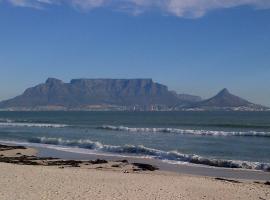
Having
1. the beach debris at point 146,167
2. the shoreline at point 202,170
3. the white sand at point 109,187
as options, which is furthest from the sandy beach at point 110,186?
the shoreline at point 202,170

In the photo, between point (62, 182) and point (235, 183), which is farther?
point (235, 183)

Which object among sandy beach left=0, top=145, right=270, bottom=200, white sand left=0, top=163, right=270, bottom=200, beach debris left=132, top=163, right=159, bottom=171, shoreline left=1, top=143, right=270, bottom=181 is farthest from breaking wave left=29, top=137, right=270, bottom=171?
white sand left=0, top=163, right=270, bottom=200

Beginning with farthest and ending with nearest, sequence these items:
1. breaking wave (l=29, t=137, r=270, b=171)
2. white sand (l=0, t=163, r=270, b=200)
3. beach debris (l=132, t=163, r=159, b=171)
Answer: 1. breaking wave (l=29, t=137, r=270, b=171)
2. beach debris (l=132, t=163, r=159, b=171)
3. white sand (l=0, t=163, r=270, b=200)

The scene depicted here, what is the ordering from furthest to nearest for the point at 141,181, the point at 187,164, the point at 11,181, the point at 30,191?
the point at 187,164
the point at 141,181
the point at 11,181
the point at 30,191

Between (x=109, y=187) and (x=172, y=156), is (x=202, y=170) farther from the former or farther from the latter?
(x=109, y=187)

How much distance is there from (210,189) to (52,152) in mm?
16785

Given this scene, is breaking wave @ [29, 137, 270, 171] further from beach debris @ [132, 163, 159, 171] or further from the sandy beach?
the sandy beach

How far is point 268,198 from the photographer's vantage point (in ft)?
47.4

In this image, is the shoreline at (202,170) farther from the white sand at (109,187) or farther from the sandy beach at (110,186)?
the white sand at (109,187)

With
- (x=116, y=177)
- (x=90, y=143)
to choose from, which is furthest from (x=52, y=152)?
(x=116, y=177)

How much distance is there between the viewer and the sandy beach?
13930 millimetres

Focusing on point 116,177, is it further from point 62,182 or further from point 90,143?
point 90,143

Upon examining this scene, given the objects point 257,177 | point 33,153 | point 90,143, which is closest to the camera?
point 257,177

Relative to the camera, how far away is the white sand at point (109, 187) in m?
13.9
